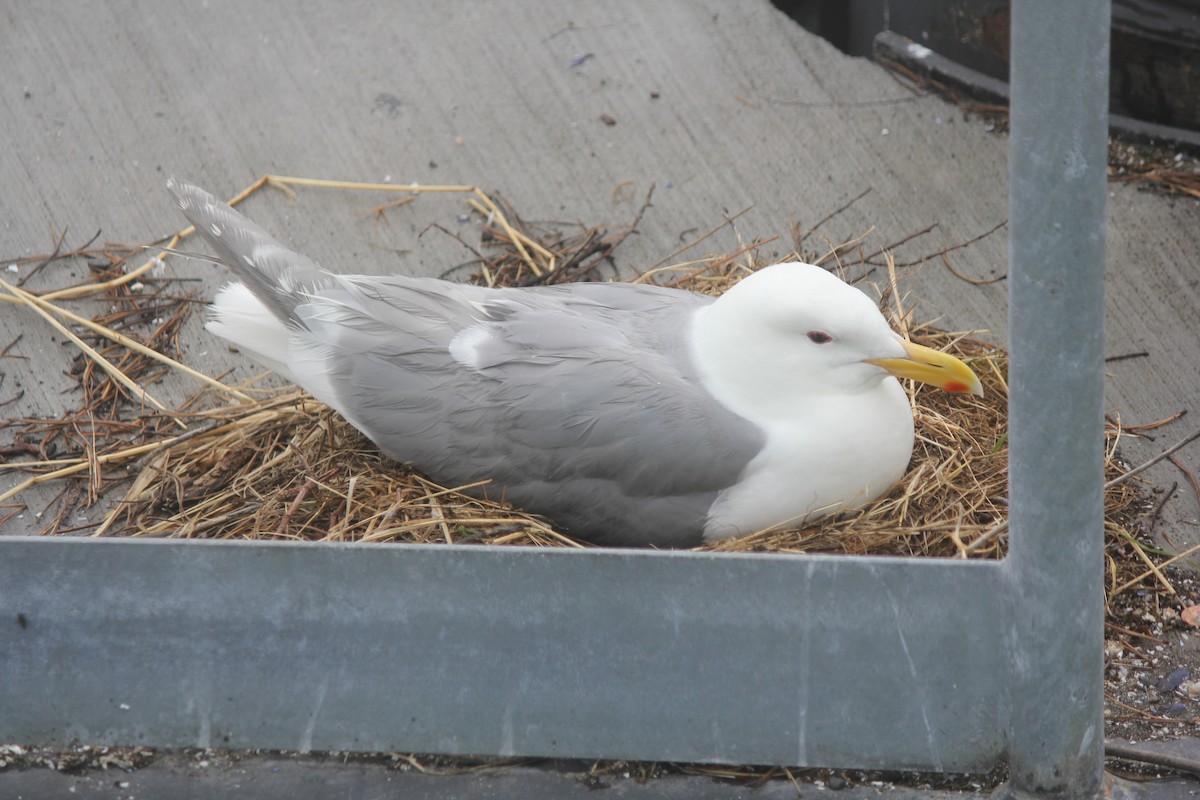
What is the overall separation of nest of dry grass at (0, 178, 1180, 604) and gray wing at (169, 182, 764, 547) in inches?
4.8

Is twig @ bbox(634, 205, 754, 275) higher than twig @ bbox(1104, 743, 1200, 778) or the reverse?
higher

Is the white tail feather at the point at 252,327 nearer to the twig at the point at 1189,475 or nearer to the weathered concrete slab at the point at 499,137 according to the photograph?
the weathered concrete slab at the point at 499,137

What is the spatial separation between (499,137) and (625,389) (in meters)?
1.75

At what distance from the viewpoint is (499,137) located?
4.37 m

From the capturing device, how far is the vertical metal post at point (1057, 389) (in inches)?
66.7

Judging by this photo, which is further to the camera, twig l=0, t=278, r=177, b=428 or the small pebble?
twig l=0, t=278, r=177, b=428

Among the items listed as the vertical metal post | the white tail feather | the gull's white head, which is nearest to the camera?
the vertical metal post

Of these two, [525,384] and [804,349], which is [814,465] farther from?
[525,384]

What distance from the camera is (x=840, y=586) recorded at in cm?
211

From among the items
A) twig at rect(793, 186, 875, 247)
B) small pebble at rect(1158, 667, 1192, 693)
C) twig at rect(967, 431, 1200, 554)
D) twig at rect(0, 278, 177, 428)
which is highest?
twig at rect(0, 278, 177, 428)

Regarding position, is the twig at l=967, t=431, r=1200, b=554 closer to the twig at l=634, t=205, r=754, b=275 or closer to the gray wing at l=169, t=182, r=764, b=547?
the gray wing at l=169, t=182, r=764, b=547

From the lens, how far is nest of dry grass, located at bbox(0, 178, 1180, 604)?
9.66ft

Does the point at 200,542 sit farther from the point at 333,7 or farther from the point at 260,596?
the point at 333,7

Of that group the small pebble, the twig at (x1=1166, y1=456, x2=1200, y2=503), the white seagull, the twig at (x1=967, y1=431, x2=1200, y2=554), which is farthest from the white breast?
the twig at (x1=1166, y1=456, x2=1200, y2=503)
